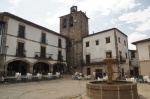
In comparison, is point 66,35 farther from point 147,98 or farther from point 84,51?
point 147,98

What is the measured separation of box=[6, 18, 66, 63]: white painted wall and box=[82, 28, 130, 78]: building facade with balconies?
17.5ft

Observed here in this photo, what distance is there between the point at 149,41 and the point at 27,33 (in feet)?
56.1

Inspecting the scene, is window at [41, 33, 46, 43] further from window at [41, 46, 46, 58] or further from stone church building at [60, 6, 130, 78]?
stone church building at [60, 6, 130, 78]

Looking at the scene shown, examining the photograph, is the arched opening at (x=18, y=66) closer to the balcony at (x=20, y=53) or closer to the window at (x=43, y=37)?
the balcony at (x=20, y=53)

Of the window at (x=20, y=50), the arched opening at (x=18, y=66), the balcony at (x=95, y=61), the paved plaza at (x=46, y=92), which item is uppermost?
the window at (x=20, y=50)

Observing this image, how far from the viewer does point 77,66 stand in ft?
88.1

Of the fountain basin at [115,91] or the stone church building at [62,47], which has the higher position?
the stone church building at [62,47]

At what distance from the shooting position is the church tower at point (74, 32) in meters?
27.4

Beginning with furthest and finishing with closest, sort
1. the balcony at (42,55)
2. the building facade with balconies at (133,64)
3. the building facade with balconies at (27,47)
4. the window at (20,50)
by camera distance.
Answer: the building facade with balconies at (133,64) → the balcony at (42,55) → the window at (20,50) → the building facade with balconies at (27,47)

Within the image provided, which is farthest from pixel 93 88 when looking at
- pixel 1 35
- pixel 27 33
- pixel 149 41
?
pixel 27 33

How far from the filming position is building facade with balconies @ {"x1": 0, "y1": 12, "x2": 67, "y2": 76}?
688 inches

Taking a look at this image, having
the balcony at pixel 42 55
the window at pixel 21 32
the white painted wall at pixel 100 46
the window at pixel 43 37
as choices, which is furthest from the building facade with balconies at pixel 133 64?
the window at pixel 21 32

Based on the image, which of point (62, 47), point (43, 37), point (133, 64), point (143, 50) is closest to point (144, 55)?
point (143, 50)

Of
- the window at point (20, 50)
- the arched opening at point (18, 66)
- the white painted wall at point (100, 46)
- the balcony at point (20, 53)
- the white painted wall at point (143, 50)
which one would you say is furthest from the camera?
the white painted wall at point (100, 46)
